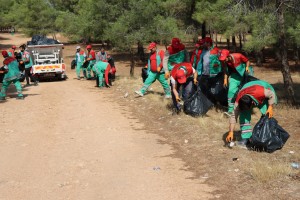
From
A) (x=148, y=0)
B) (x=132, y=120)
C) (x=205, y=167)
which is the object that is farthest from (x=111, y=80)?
(x=205, y=167)

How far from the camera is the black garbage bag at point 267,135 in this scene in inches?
249

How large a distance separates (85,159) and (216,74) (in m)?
4.53

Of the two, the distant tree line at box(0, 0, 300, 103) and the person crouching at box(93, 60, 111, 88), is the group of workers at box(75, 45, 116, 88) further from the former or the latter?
the distant tree line at box(0, 0, 300, 103)

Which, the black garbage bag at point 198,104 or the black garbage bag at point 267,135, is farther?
the black garbage bag at point 198,104

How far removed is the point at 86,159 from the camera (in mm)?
6742

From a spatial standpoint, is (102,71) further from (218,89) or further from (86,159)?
(86,159)

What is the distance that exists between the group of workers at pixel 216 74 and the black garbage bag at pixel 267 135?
0.16 m

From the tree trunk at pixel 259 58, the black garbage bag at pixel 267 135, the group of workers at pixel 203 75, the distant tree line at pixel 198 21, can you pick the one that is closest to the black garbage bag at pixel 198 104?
the group of workers at pixel 203 75

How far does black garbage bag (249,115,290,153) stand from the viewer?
20.8 feet

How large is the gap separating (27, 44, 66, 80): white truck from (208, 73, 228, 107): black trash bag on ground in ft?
37.4

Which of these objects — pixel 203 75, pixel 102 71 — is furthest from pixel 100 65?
pixel 203 75

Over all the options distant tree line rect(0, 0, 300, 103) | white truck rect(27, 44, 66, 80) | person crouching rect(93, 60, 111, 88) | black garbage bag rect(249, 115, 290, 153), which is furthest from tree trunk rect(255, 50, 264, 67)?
black garbage bag rect(249, 115, 290, 153)

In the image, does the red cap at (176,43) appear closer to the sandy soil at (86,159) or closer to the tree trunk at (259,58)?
the sandy soil at (86,159)

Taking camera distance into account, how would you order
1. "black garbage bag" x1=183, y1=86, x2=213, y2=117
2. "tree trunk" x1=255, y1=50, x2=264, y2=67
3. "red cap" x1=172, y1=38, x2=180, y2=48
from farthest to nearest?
"tree trunk" x1=255, y1=50, x2=264, y2=67
"red cap" x1=172, y1=38, x2=180, y2=48
"black garbage bag" x1=183, y1=86, x2=213, y2=117
